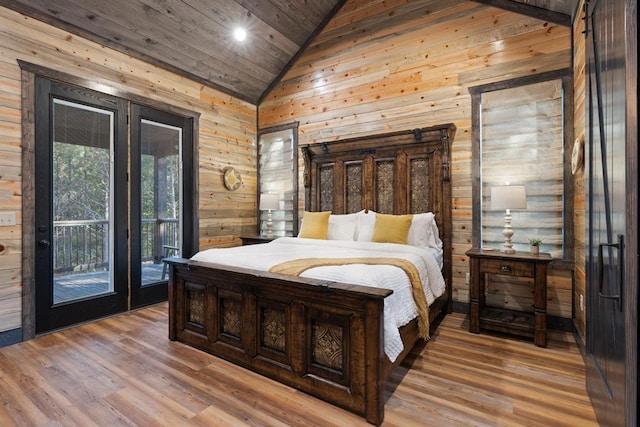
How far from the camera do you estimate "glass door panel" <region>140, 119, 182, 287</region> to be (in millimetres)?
4016

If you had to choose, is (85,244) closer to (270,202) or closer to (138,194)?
(138,194)

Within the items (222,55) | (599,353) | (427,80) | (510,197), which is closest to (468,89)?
(427,80)

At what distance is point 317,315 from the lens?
2068 mm

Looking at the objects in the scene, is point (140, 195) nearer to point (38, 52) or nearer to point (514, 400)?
point (38, 52)

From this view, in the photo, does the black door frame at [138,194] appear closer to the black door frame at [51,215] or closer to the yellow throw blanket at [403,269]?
the black door frame at [51,215]

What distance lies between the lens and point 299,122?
5102 mm

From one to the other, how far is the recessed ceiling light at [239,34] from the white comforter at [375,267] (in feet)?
9.18

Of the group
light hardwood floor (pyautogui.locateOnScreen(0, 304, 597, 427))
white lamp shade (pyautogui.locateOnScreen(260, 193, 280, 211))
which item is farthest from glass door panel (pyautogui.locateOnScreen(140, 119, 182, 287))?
light hardwood floor (pyautogui.locateOnScreen(0, 304, 597, 427))

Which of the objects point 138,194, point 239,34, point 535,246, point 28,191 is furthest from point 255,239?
point 535,246

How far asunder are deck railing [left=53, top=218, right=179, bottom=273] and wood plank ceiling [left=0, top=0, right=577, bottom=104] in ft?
→ 6.54

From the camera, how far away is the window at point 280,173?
5145mm

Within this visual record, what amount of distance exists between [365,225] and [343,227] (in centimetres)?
29

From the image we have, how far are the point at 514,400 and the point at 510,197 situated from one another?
1.82 metres

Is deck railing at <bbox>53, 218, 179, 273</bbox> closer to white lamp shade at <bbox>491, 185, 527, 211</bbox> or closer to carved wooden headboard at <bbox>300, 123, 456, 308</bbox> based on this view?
carved wooden headboard at <bbox>300, 123, 456, 308</bbox>
